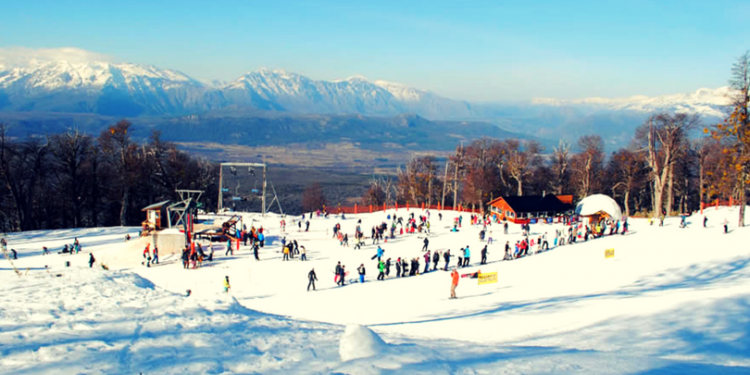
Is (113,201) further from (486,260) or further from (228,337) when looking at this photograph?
(228,337)

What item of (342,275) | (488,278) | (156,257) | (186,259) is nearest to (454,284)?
(488,278)

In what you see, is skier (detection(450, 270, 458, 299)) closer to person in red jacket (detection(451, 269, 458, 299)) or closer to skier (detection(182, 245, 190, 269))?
person in red jacket (detection(451, 269, 458, 299))

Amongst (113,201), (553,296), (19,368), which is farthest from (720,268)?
(113,201)

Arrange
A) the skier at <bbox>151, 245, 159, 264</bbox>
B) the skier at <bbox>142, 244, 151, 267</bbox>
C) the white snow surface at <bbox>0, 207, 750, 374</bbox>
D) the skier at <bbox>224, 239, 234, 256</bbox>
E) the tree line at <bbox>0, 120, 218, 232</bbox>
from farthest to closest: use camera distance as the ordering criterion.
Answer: the tree line at <bbox>0, 120, 218, 232</bbox>
the skier at <bbox>224, 239, 234, 256</bbox>
the skier at <bbox>151, 245, 159, 264</bbox>
the skier at <bbox>142, 244, 151, 267</bbox>
the white snow surface at <bbox>0, 207, 750, 374</bbox>

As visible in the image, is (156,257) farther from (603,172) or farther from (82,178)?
(603,172)

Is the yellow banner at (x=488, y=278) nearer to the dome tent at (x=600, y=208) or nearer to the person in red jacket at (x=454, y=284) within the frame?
the person in red jacket at (x=454, y=284)

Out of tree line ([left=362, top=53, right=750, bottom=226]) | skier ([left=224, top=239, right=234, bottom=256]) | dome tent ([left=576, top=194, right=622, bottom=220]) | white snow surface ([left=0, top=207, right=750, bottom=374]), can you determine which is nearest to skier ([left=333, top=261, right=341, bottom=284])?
white snow surface ([left=0, top=207, right=750, bottom=374])
